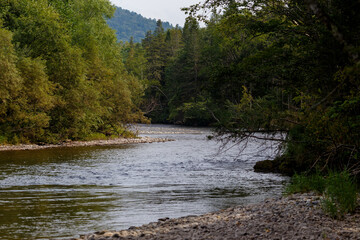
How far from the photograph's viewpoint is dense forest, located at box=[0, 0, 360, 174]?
8656 millimetres

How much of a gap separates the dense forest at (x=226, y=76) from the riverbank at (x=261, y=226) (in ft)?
6.37

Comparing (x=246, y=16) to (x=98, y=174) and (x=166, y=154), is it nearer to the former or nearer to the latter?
(x=98, y=174)

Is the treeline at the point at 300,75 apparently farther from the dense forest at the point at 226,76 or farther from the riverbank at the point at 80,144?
the riverbank at the point at 80,144

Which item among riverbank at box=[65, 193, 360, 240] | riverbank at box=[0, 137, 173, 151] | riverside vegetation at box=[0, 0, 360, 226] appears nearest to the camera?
riverbank at box=[65, 193, 360, 240]

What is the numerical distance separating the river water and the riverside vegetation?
72.2 inches

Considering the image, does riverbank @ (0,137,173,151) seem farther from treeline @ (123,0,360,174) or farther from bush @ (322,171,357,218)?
bush @ (322,171,357,218)

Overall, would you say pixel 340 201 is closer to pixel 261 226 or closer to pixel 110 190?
pixel 261 226

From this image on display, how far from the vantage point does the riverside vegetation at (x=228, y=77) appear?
8555 mm

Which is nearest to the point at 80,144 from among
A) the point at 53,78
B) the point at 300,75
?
the point at 53,78

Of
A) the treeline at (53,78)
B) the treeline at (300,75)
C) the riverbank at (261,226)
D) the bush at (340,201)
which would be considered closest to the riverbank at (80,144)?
the treeline at (53,78)

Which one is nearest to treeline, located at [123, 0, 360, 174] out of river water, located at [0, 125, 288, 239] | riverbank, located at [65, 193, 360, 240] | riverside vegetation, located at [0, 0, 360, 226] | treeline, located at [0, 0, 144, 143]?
riverside vegetation, located at [0, 0, 360, 226]

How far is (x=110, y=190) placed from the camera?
45.8 ft

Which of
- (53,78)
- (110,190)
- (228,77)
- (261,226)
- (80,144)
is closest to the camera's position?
(261,226)

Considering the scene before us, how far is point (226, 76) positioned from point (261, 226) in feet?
25.9
